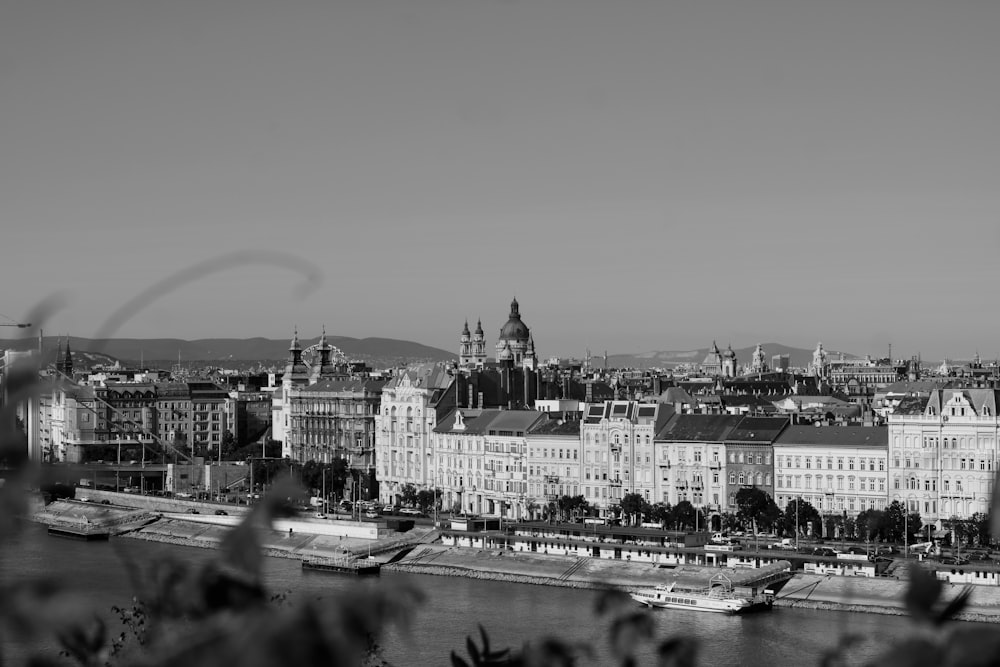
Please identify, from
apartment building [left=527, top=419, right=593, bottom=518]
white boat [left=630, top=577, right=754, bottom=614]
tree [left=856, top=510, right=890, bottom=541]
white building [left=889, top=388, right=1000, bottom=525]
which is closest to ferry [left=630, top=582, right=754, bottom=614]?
white boat [left=630, top=577, right=754, bottom=614]

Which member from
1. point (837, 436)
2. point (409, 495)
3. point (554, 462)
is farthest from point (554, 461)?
point (837, 436)

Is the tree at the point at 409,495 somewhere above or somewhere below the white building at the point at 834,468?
below

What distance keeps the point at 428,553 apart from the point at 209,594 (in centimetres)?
3465

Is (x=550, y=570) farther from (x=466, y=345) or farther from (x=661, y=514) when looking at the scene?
(x=466, y=345)

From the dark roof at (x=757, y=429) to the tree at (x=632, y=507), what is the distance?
2.43 m

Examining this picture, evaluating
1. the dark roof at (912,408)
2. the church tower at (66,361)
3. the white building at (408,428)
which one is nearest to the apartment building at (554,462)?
the white building at (408,428)

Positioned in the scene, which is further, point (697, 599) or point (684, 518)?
point (684, 518)

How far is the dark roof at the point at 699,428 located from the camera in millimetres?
40406

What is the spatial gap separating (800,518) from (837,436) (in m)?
2.47

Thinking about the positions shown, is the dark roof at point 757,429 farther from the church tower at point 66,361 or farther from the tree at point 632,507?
the church tower at point 66,361

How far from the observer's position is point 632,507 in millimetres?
39781

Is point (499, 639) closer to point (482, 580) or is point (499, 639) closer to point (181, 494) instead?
point (482, 580)

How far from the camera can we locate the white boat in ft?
96.0

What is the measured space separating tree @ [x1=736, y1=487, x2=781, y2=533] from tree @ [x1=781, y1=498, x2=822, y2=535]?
27cm
